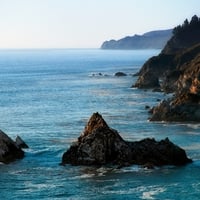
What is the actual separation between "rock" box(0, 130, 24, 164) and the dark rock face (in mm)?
6118

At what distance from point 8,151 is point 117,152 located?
35.9 ft

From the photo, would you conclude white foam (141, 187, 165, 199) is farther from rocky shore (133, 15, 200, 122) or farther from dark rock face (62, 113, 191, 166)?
rocky shore (133, 15, 200, 122)

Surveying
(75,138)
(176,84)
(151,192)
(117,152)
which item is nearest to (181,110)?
(75,138)

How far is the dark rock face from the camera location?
57.3 meters

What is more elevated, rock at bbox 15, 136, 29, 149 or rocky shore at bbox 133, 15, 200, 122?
rocky shore at bbox 133, 15, 200, 122

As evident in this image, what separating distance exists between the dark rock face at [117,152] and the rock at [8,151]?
6118 mm

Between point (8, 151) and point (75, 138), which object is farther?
point (75, 138)

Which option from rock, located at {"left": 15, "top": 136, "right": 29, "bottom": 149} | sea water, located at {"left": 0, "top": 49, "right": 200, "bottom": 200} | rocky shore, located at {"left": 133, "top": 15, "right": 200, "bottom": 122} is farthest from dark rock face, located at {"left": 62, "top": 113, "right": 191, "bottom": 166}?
rocky shore, located at {"left": 133, "top": 15, "right": 200, "bottom": 122}

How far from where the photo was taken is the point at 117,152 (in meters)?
57.6

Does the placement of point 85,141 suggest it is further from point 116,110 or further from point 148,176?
point 116,110

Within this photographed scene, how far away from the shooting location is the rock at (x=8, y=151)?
60125 millimetres

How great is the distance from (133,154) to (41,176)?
8.75 meters

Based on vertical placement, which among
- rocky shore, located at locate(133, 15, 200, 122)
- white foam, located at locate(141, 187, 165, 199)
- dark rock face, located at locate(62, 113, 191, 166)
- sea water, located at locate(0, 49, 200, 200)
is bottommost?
white foam, located at locate(141, 187, 165, 199)

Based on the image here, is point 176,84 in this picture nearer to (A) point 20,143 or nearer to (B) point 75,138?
(B) point 75,138
